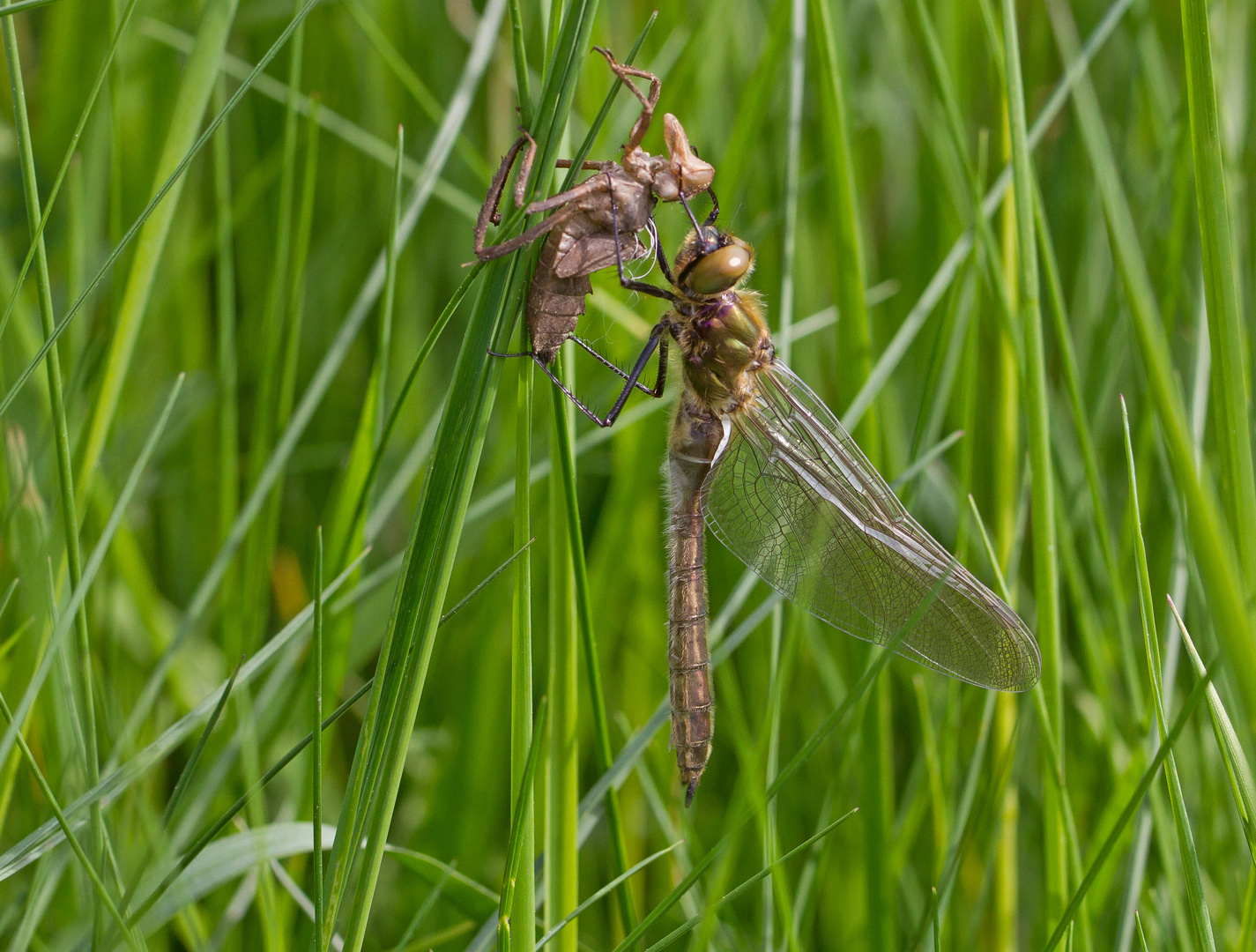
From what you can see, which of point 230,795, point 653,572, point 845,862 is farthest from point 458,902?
point 653,572

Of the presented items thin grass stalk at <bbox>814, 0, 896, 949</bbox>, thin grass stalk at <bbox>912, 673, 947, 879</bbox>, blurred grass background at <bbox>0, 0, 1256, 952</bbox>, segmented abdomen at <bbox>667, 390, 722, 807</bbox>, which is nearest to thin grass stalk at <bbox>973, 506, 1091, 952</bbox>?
blurred grass background at <bbox>0, 0, 1256, 952</bbox>

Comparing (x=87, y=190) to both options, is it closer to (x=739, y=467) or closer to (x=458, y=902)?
(x=739, y=467)

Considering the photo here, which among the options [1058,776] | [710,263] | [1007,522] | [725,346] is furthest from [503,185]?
[1007,522]

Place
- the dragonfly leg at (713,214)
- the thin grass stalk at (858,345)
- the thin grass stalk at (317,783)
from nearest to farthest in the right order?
the thin grass stalk at (317,783)
the thin grass stalk at (858,345)
the dragonfly leg at (713,214)

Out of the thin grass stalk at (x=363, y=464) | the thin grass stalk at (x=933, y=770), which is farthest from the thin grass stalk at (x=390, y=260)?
the thin grass stalk at (x=933, y=770)

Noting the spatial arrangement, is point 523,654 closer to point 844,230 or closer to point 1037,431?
point 1037,431

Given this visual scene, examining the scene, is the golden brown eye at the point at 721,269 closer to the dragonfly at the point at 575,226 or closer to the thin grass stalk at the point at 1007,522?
the dragonfly at the point at 575,226
